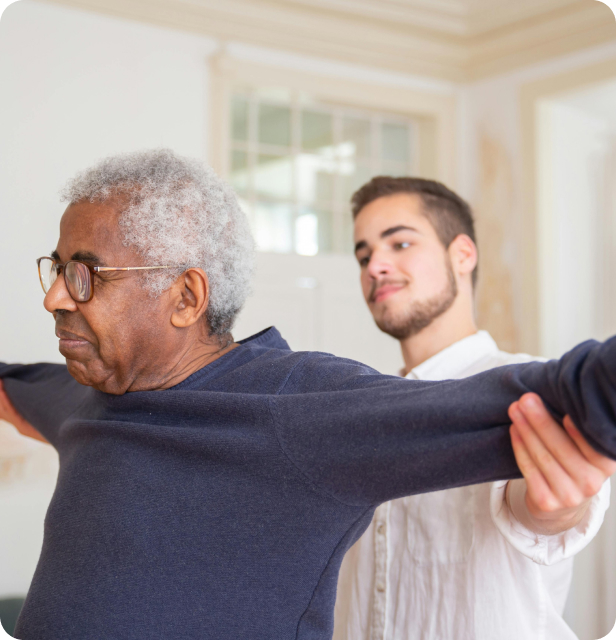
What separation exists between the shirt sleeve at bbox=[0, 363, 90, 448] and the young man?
72 cm

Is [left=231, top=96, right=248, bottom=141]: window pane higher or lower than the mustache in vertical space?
higher

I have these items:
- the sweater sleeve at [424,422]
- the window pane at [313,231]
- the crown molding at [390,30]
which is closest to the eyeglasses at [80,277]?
the sweater sleeve at [424,422]

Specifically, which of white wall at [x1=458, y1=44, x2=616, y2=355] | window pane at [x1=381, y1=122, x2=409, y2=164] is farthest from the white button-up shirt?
window pane at [x1=381, y1=122, x2=409, y2=164]

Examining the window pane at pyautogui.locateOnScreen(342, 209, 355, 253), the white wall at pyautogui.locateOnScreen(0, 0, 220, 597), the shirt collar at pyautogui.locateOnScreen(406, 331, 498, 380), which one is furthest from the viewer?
the window pane at pyautogui.locateOnScreen(342, 209, 355, 253)

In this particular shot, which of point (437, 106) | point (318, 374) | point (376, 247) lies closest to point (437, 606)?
point (318, 374)

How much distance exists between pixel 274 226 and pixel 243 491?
124 inches

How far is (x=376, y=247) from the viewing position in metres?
1.83

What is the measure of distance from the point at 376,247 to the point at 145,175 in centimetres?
82

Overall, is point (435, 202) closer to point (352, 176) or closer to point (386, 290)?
point (386, 290)

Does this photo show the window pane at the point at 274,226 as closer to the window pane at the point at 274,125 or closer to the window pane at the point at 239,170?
the window pane at the point at 239,170

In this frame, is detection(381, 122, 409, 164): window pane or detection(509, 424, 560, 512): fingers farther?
detection(381, 122, 409, 164): window pane

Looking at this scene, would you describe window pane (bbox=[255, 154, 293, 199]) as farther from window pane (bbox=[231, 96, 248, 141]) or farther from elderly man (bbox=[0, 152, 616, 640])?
elderly man (bbox=[0, 152, 616, 640])

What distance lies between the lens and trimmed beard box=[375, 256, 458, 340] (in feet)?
5.75

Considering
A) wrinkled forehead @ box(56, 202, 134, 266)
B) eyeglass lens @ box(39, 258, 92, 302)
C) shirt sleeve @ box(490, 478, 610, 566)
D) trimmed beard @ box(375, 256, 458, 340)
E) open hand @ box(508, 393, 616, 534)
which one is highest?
wrinkled forehead @ box(56, 202, 134, 266)
